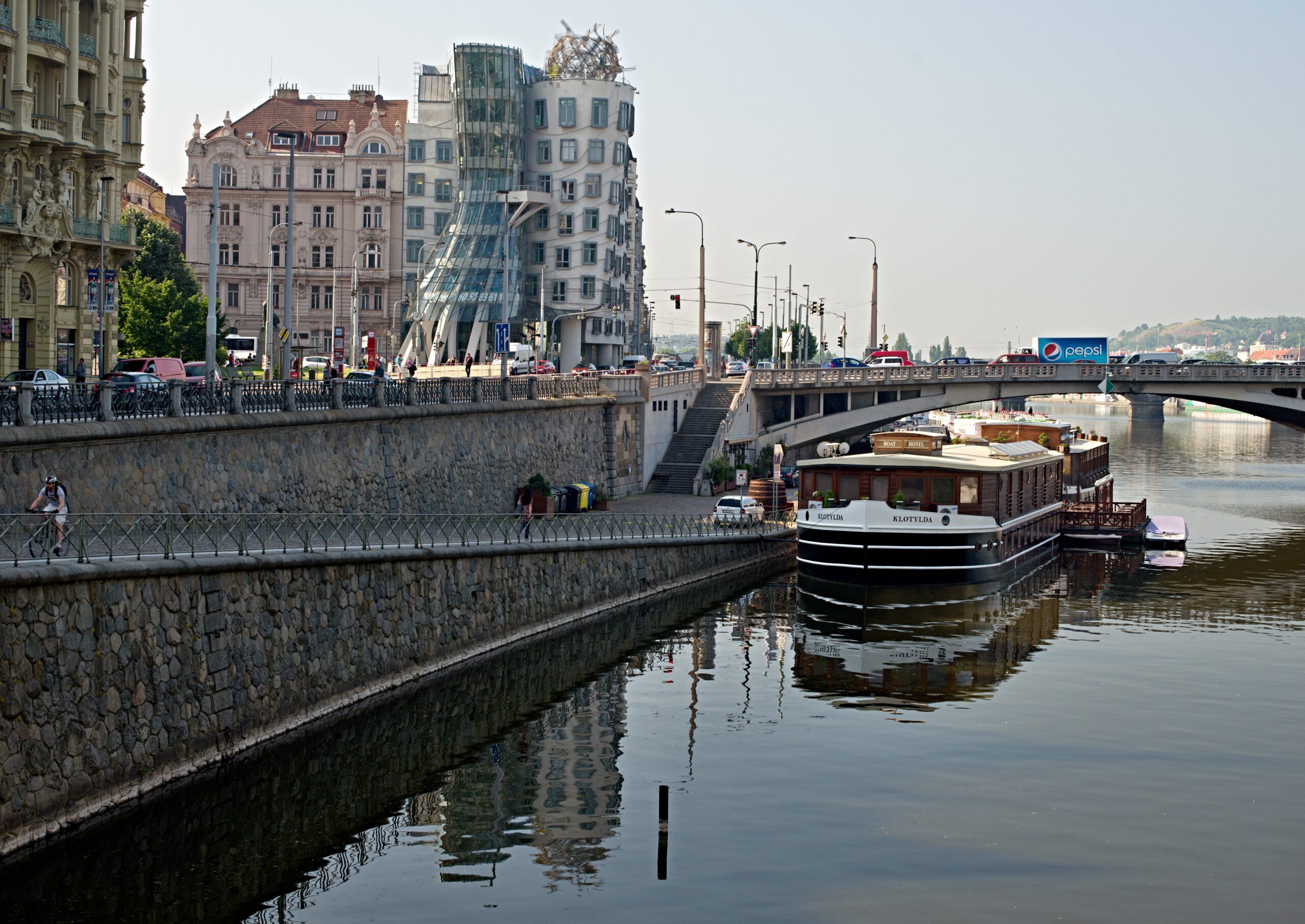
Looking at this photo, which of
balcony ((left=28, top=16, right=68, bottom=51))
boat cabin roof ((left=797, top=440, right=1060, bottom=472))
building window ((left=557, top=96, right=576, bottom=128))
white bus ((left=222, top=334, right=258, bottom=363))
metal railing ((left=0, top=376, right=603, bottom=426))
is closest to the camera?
metal railing ((left=0, top=376, right=603, bottom=426))

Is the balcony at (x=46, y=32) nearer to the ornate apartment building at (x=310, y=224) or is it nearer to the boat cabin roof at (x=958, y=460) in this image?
the boat cabin roof at (x=958, y=460)

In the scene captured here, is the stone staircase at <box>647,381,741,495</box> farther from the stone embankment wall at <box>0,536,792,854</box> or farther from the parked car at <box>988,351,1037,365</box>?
the stone embankment wall at <box>0,536,792,854</box>

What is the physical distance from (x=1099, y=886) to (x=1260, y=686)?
15882 millimetres

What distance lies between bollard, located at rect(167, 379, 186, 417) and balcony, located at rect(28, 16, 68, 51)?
62.7 feet

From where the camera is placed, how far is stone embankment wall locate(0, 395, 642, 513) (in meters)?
28.6

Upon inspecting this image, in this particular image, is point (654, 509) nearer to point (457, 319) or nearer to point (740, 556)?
point (740, 556)

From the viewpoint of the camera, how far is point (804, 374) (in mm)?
76500

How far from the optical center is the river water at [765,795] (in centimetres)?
2142

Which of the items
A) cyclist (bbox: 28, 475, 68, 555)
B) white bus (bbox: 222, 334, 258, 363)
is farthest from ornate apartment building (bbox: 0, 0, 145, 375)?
white bus (bbox: 222, 334, 258, 363)

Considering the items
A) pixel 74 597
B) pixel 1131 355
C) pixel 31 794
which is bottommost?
pixel 31 794

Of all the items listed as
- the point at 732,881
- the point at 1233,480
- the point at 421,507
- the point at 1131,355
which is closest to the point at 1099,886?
the point at 732,881

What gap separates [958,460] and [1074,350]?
31.9 meters

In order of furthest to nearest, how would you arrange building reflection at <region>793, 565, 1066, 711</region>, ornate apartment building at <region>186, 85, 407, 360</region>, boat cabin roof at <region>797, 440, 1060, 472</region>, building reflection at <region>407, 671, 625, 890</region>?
ornate apartment building at <region>186, 85, 407, 360</region> < boat cabin roof at <region>797, 440, 1060, 472</region> < building reflection at <region>793, 565, 1066, 711</region> < building reflection at <region>407, 671, 625, 890</region>

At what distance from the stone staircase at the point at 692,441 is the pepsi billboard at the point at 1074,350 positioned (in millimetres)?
19061
